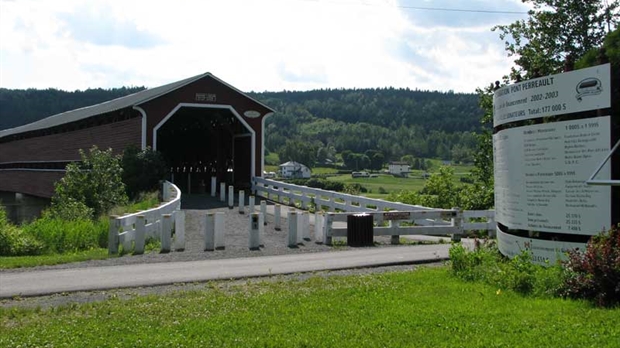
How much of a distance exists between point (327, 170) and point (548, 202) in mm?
99802

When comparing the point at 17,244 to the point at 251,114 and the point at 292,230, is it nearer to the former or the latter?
the point at 292,230

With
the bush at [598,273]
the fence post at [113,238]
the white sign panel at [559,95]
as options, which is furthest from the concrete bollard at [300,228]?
the bush at [598,273]

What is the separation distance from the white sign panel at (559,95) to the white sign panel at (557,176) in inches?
8.4

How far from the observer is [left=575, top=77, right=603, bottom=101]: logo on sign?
8.79 meters

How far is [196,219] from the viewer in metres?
20.5

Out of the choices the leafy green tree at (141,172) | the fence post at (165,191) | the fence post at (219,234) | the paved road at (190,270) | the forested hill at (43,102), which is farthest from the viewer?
the forested hill at (43,102)

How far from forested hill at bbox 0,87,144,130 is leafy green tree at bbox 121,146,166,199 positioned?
3815 inches

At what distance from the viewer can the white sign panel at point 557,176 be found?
28.1 ft

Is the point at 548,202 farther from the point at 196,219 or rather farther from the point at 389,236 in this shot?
the point at 196,219

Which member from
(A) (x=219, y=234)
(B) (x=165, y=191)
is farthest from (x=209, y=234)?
(B) (x=165, y=191)

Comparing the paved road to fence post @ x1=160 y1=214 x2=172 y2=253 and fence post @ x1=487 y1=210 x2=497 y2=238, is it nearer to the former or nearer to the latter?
fence post @ x1=160 y1=214 x2=172 y2=253

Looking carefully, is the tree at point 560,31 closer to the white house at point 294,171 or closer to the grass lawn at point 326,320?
the grass lawn at point 326,320

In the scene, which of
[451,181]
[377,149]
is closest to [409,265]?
[451,181]

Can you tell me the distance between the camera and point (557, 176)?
911 cm
